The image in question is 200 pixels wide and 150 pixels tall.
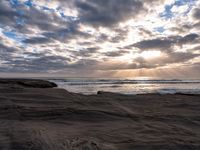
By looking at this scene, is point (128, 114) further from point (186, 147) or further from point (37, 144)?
point (37, 144)

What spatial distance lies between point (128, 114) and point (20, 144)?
129 inches

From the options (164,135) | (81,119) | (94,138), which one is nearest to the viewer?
(94,138)

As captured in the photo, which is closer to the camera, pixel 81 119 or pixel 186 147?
pixel 186 147

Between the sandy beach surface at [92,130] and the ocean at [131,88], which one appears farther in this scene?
the ocean at [131,88]

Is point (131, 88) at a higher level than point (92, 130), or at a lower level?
lower

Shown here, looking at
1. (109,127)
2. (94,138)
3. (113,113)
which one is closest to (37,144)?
(94,138)

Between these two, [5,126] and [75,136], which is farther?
[5,126]

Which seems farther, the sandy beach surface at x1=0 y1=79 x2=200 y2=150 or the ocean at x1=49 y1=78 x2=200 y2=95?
the ocean at x1=49 y1=78 x2=200 y2=95

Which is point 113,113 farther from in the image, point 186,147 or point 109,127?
point 186,147

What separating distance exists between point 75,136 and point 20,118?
1838mm

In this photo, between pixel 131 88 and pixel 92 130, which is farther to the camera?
pixel 131 88

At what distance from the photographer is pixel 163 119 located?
4836mm

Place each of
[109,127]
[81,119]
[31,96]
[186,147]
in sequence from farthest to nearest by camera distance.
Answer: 1. [31,96]
2. [81,119]
3. [109,127]
4. [186,147]

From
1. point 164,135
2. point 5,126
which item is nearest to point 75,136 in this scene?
point 5,126
